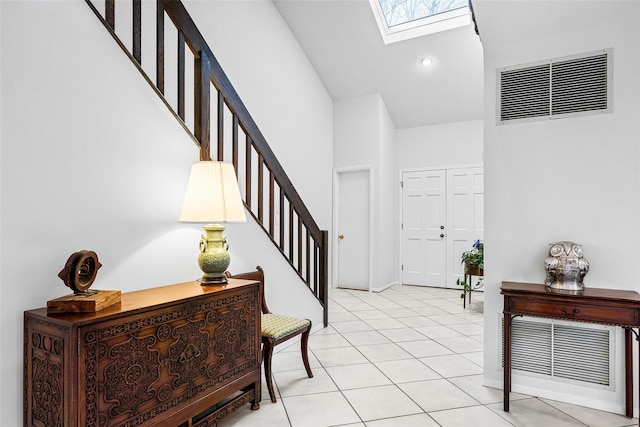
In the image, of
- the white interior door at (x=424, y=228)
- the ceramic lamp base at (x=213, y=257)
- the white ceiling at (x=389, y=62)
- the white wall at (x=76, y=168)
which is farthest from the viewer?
the white interior door at (x=424, y=228)

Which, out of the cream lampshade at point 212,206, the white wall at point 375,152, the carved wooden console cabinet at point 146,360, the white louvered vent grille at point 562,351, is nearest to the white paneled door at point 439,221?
the white wall at point 375,152

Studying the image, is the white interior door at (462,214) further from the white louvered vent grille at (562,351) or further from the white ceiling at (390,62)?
the white louvered vent grille at (562,351)

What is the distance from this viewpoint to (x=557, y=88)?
2.41m

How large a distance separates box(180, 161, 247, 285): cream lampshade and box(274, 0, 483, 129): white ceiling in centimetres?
356

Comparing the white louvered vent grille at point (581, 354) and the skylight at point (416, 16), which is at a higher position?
the skylight at point (416, 16)

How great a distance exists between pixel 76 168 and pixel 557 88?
114 inches

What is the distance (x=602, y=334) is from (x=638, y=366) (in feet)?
0.73

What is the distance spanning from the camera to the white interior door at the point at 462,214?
18.9 ft

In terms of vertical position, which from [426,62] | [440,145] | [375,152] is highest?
[426,62]

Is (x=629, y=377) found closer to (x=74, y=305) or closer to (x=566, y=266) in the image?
(x=566, y=266)

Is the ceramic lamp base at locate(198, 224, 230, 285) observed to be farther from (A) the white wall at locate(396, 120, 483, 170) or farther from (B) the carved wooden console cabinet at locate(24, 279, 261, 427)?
(A) the white wall at locate(396, 120, 483, 170)

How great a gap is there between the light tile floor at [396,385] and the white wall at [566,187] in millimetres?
251

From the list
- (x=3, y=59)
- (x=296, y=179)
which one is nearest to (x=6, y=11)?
(x=3, y=59)

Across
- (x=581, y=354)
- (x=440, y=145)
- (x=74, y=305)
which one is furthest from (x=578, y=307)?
(x=440, y=145)
